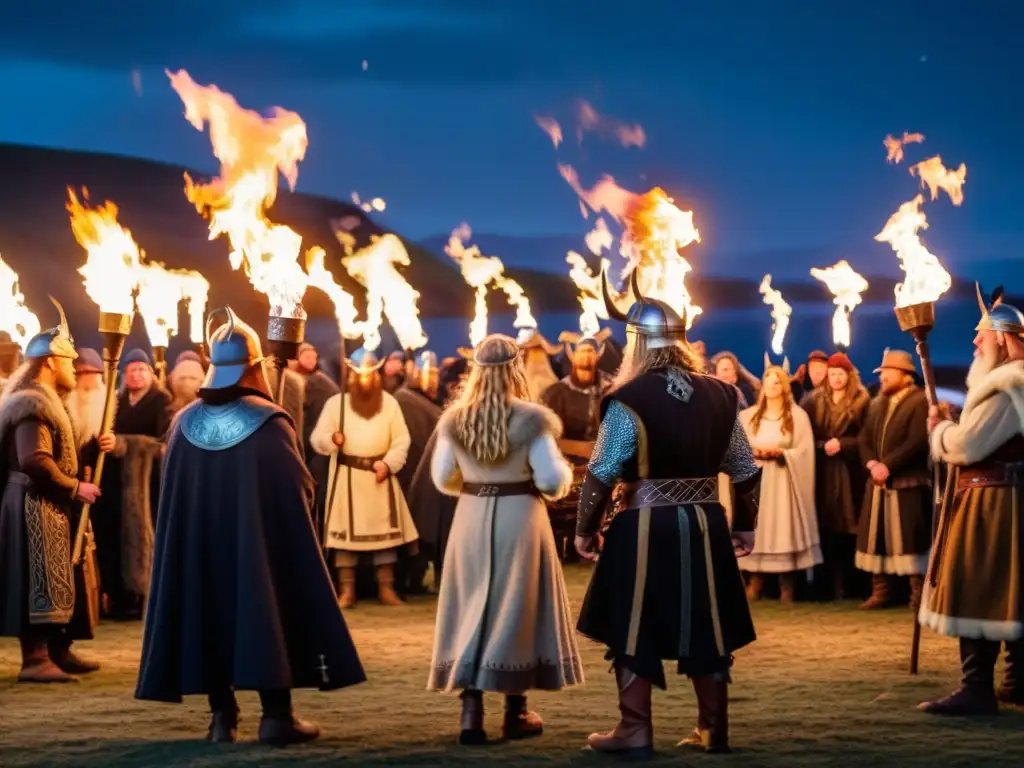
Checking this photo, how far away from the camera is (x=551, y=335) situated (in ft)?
80.3

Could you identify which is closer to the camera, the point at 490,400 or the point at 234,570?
the point at 234,570

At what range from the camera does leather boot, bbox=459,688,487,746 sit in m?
6.68

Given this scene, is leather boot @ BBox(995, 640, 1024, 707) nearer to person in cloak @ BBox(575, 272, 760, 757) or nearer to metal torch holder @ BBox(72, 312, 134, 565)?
person in cloak @ BBox(575, 272, 760, 757)

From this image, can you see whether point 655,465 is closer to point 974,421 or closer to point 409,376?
point 974,421

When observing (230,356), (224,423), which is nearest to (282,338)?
(230,356)

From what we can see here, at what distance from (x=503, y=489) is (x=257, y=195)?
269cm

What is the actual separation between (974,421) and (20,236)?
2316 centimetres

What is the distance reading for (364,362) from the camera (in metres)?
12.1

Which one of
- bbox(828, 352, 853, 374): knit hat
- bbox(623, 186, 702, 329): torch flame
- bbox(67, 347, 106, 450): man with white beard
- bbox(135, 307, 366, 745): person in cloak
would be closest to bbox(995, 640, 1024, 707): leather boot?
bbox(135, 307, 366, 745): person in cloak

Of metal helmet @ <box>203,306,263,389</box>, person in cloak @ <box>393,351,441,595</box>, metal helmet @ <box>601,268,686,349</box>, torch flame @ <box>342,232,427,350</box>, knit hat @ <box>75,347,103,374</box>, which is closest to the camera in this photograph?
metal helmet @ <box>601,268,686,349</box>

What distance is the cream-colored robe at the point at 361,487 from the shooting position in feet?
39.1

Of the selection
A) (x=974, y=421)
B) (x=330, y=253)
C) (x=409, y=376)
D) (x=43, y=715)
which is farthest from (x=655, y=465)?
(x=330, y=253)

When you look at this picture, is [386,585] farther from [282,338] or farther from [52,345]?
[282,338]

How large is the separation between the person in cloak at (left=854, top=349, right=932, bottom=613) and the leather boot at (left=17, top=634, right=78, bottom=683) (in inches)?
233
